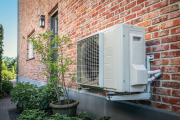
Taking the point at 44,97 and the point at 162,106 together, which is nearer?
the point at 162,106

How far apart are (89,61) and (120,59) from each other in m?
0.52

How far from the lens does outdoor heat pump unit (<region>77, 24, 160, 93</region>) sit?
5.22 ft

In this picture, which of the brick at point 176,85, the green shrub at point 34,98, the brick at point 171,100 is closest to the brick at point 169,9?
the brick at point 176,85

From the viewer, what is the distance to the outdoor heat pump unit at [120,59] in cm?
159

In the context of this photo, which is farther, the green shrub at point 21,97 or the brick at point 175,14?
the green shrub at point 21,97

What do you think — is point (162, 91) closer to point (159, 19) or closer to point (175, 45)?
point (175, 45)

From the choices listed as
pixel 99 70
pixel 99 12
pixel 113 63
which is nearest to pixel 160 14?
pixel 113 63

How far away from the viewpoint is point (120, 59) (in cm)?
159

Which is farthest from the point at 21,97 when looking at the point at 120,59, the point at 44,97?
the point at 120,59

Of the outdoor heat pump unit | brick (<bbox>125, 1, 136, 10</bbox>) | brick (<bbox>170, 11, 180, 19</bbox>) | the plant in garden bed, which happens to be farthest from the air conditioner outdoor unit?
the plant in garden bed

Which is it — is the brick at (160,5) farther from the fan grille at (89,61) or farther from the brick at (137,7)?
the fan grille at (89,61)

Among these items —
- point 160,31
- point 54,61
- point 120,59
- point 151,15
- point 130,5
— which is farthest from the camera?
point 54,61

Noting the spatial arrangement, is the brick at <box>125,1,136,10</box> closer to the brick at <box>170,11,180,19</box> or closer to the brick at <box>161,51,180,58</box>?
the brick at <box>170,11,180,19</box>

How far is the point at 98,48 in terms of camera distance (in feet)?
5.99
